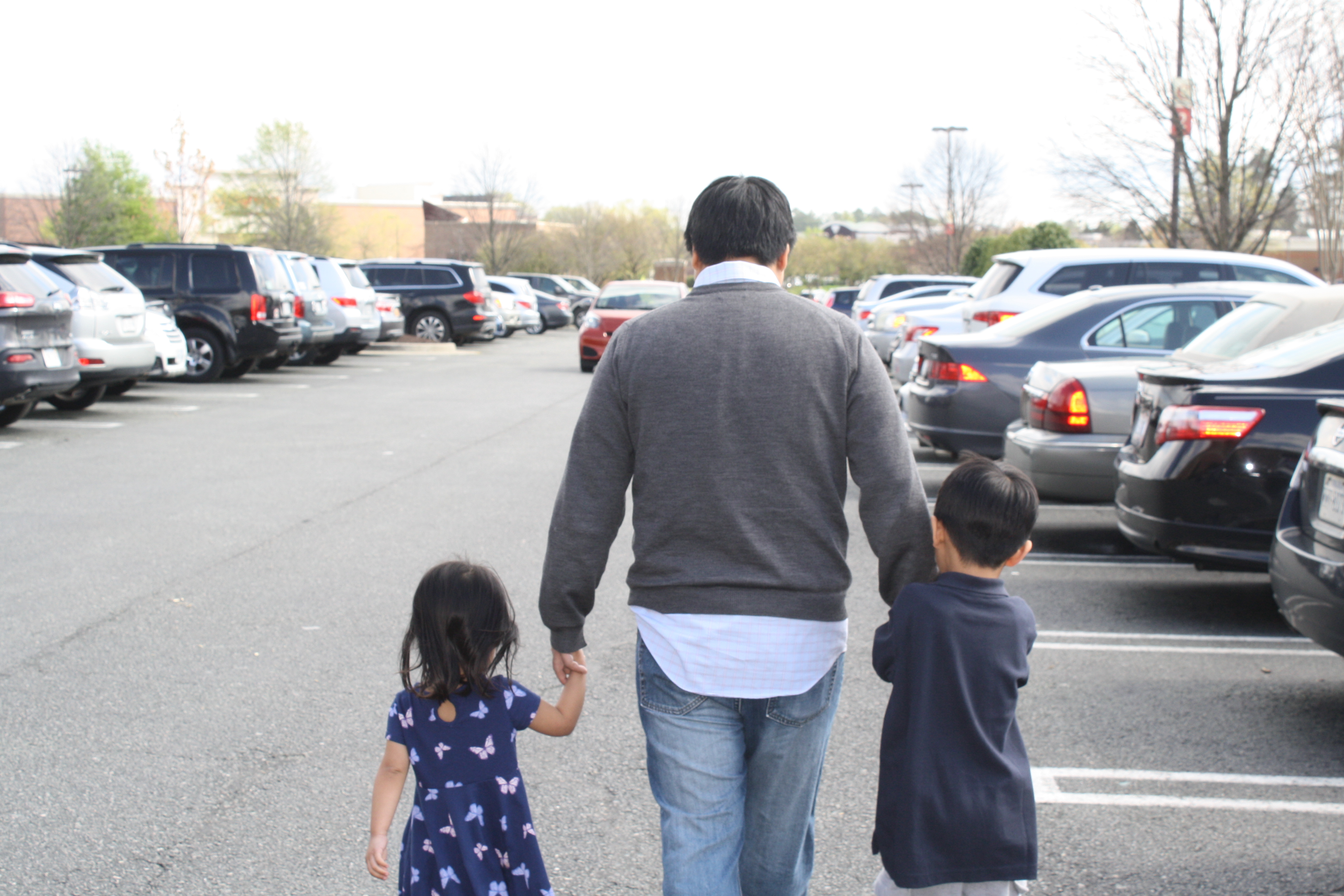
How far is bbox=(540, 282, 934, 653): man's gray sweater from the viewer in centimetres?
231

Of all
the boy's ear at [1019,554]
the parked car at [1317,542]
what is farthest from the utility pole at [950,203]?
the boy's ear at [1019,554]

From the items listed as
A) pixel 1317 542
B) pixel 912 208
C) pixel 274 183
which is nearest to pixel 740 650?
pixel 1317 542

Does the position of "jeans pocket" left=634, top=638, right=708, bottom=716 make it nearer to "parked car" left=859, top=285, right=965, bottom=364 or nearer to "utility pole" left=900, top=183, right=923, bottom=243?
"parked car" left=859, top=285, right=965, bottom=364

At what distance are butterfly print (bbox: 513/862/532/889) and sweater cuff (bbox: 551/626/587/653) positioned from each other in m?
0.43

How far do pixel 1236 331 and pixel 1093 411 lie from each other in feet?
2.99

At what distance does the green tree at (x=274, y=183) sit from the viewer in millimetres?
70062

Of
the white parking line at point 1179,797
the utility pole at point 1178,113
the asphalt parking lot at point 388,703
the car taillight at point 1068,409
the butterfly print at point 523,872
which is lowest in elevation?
the white parking line at point 1179,797

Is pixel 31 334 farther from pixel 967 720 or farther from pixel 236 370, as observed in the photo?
pixel 967 720

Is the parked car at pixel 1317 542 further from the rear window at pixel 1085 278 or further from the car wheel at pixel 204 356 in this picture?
the car wheel at pixel 204 356

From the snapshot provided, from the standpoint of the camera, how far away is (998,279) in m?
12.3

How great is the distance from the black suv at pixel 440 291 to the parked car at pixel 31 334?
1666 cm

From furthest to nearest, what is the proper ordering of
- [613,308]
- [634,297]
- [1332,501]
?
[634,297]
[613,308]
[1332,501]

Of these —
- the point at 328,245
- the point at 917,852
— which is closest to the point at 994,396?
the point at 917,852

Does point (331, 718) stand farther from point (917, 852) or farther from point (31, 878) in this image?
point (917, 852)
